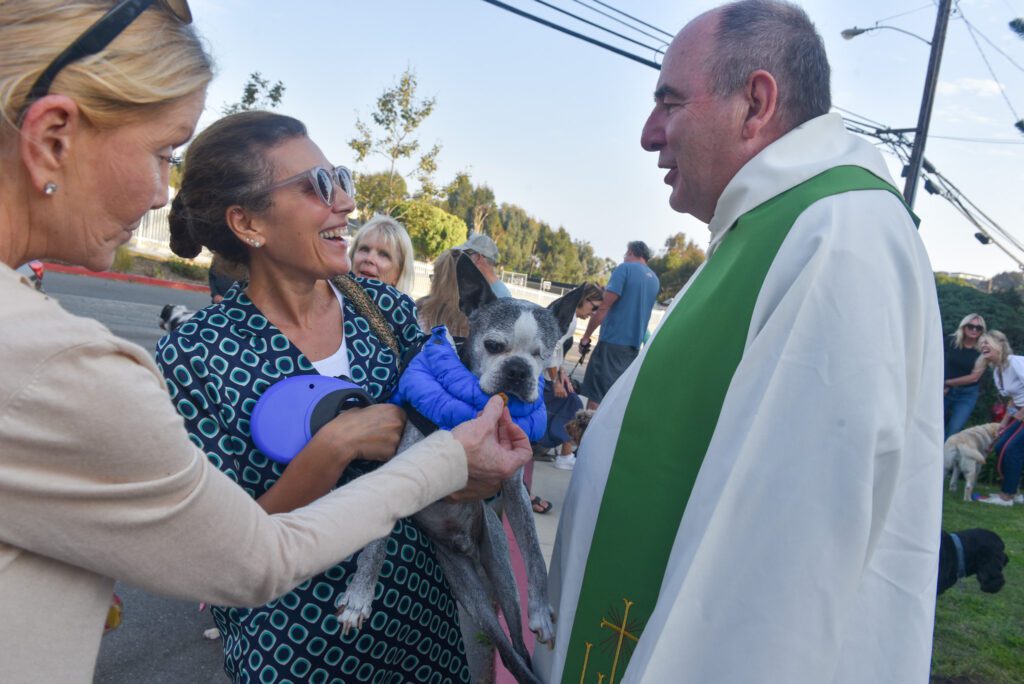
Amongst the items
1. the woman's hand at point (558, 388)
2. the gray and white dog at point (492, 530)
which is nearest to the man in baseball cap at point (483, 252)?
the woman's hand at point (558, 388)

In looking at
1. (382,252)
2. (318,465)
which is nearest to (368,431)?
(318,465)

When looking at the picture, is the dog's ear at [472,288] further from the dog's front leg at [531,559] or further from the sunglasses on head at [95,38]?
the sunglasses on head at [95,38]

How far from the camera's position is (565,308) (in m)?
3.25

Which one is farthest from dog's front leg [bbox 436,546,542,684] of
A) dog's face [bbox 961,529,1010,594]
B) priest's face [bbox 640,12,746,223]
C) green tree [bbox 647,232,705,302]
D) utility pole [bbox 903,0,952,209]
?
green tree [bbox 647,232,705,302]

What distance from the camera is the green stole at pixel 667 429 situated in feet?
5.54

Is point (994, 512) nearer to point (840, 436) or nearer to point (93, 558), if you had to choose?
point (840, 436)

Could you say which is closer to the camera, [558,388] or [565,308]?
[565,308]

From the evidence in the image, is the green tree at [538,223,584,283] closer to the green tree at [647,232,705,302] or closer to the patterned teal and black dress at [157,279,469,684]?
→ the green tree at [647,232,705,302]

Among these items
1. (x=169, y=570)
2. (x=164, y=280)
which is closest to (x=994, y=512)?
(x=169, y=570)

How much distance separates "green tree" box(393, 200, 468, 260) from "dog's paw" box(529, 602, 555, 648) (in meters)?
25.5

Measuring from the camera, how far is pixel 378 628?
2.25 m

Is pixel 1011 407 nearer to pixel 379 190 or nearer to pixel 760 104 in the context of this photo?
pixel 760 104

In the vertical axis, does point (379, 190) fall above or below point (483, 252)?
above

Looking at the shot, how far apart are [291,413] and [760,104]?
1.58 metres
